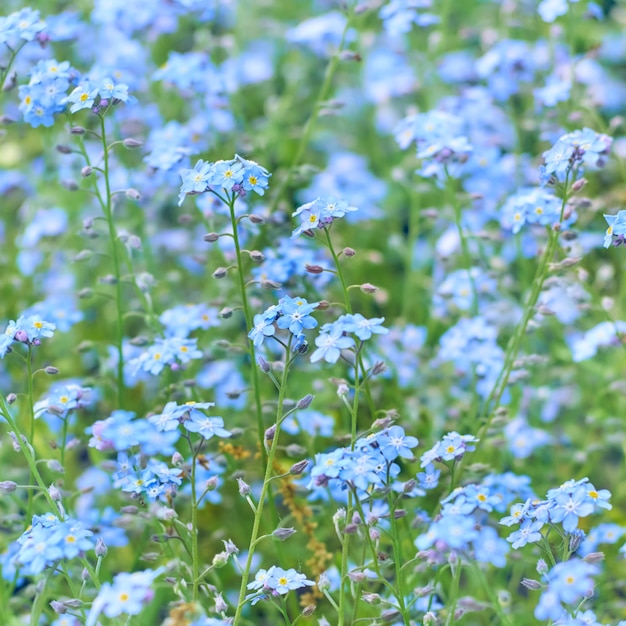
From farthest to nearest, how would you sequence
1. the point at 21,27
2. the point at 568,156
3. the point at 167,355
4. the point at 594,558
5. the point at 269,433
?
the point at 21,27, the point at 167,355, the point at 568,156, the point at 269,433, the point at 594,558

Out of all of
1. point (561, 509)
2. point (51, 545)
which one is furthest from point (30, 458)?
point (561, 509)

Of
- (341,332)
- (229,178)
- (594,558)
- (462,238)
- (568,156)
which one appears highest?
(229,178)

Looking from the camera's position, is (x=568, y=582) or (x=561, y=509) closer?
(x=568, y=582)

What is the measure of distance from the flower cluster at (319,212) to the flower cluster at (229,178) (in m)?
0.16

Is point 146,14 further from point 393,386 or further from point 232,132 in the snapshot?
point 393,386

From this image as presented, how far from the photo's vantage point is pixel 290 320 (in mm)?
3158

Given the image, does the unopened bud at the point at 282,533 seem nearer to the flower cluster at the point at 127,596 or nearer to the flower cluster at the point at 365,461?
the flower cluster at the point at 365,461

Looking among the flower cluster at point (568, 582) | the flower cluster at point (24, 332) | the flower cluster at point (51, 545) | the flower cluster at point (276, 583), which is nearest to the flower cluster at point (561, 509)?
the flower cluster at point (568, 582)

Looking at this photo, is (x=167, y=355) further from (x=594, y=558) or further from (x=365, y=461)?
(x=594, y=558)

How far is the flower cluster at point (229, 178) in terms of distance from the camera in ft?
10.9

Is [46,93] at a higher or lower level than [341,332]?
higher

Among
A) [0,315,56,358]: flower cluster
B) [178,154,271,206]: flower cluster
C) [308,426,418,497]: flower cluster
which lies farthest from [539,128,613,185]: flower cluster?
[0,315,56,358]: flower cluster

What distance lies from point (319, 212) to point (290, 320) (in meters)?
0.42

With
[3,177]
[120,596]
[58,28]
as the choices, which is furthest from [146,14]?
[120,596]
